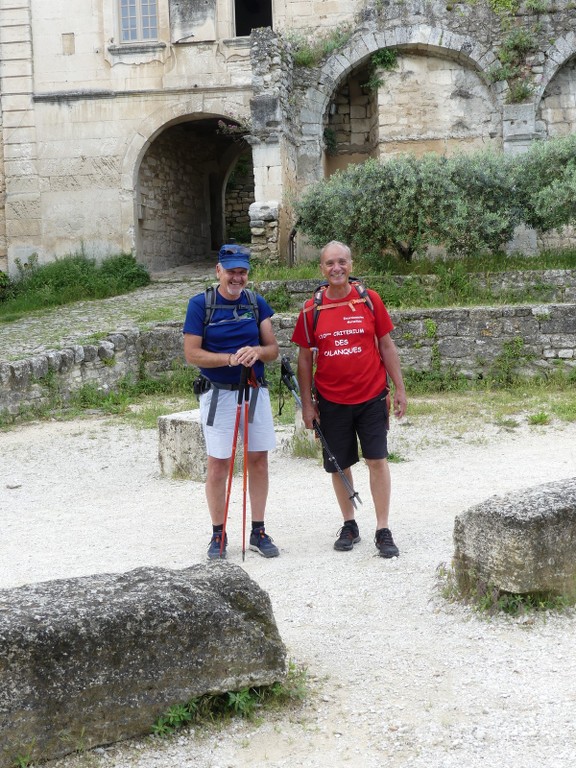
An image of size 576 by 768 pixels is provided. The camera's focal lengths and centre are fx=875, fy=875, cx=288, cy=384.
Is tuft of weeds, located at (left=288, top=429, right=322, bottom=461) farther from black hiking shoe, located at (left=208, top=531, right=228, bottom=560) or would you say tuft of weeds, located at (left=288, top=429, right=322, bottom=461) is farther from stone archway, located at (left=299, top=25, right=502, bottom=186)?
stone archway, located at (left=299, top=25, right=502, bottom=186)

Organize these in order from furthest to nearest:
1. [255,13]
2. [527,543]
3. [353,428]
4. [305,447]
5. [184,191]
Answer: [184,191] < [255,13] < [305,447] < [353,428] < [527,543]

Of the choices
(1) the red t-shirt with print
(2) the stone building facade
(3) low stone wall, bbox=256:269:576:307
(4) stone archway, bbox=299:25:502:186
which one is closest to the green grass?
(2) the stone building facade

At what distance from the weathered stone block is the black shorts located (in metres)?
2.21

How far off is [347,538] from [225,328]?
1.35 metres

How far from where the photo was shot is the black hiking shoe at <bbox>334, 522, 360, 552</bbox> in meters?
4.85

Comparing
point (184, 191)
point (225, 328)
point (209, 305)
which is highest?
point (184, 191)

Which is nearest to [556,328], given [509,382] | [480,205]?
[509,382]

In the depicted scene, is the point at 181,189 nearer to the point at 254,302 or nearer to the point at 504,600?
the point at 254,302

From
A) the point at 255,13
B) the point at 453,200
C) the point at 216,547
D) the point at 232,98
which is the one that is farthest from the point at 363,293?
the point at 255,13

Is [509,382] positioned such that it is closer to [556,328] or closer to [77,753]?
[556,328]

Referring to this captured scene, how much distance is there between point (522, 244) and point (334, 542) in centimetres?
1088

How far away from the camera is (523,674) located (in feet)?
10.5

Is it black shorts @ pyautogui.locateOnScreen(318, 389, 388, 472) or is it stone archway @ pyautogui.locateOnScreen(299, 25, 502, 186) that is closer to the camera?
black shorts @ pyautogui.locateOnScreen(318, 389, 388, 472)

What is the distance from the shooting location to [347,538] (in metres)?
4.89
